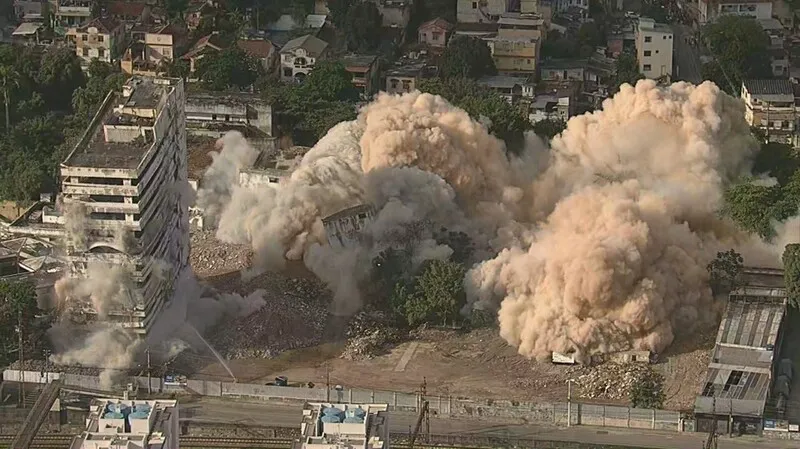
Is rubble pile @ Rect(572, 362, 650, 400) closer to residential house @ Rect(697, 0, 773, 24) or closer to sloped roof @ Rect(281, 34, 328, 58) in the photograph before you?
sloped roof @ Rect(281, 34, 328, 58)

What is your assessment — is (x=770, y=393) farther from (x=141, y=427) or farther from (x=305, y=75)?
(x=305, y=75)

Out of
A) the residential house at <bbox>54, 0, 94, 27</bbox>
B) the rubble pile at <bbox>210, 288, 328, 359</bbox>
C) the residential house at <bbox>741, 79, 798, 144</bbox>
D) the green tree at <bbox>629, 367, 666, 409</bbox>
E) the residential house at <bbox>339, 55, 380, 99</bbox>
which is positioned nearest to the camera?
the green tree at <bbox>629, 367, 666, 409</bbox>

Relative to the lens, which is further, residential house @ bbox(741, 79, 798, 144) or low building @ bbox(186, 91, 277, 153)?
residential house @ bbox(741, 79, 798, 144)

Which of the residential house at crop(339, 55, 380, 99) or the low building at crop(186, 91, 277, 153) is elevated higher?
the residential house at crop(339, 55, 380, 99)

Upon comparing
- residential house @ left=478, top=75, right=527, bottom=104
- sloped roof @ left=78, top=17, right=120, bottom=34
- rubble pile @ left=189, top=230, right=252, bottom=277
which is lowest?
rubble pile @ left=189, top=230, right=252, bottom=277

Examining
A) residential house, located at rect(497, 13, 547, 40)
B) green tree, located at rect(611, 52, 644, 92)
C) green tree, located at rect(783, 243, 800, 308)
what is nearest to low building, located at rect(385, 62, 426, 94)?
residential house, located at rect(497, 13, 547, 40)

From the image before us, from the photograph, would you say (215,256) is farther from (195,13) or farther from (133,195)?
(195,13)

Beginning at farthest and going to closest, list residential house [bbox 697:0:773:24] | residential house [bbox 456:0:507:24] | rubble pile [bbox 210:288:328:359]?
residential house [bbox 697:0:773:24]
residential house [bbox 456:0:507:24]
rubble pile [bbox 210:288:328:359]

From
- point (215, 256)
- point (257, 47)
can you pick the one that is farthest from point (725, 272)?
point (257, 47)
